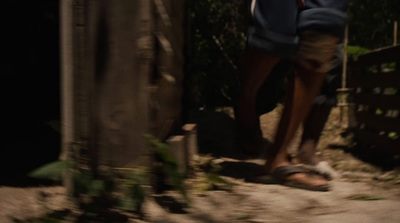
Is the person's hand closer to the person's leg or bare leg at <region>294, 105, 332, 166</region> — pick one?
the person's leg

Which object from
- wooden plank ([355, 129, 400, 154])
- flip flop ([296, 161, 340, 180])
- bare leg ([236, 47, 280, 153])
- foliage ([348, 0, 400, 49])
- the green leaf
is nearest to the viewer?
the green leaf

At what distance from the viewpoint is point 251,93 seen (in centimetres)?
322

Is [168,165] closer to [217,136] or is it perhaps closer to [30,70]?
[217,136]

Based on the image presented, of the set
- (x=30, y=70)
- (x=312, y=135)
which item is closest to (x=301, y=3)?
(x=312, y=135)

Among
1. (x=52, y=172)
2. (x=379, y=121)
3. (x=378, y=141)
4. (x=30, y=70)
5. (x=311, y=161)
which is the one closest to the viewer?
(x=52, y=172)

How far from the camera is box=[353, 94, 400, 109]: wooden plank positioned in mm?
4504

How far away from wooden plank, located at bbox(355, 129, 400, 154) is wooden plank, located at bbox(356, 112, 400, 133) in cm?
9

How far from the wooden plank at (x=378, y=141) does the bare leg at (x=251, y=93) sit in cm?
131

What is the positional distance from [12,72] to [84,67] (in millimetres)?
3485

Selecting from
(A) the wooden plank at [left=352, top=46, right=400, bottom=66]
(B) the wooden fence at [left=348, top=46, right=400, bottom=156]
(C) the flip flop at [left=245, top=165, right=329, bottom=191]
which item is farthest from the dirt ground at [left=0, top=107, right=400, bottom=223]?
(A) the wooden plank at [left=352, top=46, right=400, bottom=66]

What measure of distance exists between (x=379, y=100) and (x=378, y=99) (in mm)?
33

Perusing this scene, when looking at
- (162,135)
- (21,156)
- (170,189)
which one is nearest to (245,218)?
(170,189)

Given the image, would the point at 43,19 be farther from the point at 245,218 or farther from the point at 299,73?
the point at 245,218

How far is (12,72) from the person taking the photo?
5.50 metres
